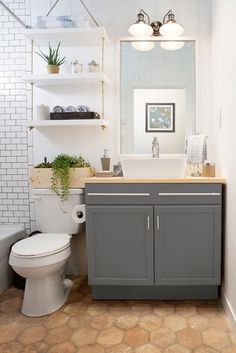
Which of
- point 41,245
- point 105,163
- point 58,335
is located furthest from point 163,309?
point 105,163

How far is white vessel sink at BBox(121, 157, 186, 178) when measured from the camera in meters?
1.97

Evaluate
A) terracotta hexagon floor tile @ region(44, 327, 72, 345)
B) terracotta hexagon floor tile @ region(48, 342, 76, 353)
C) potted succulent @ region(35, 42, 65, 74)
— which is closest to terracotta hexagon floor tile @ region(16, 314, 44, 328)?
terracotta hexagon floor tile @ region(44, 327, 72, 345)

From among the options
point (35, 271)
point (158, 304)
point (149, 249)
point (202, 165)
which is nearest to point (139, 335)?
point (158, 304)

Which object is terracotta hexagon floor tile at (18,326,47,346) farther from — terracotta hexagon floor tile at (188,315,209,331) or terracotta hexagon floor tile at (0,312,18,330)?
terracotta hexagon floor tile at (188,315,209,331)

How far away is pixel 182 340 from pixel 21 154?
195 cm

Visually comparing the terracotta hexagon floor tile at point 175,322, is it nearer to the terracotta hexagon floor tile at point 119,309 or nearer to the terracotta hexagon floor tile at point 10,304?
the terracotta hexagon floor tile at point 119,309

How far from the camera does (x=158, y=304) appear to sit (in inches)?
78.9

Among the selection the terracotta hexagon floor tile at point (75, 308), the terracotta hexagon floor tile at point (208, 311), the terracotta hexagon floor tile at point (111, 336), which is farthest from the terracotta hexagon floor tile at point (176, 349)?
the terracotta hexagon floor tile at point (75, 308)

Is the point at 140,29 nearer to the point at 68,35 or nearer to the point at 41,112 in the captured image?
the point at 68,35

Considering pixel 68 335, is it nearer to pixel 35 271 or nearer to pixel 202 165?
pixel 35 271

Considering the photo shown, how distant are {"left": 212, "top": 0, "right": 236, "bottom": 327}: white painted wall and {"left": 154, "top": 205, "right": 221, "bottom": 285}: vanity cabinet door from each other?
8 cm

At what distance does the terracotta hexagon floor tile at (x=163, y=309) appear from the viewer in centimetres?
189

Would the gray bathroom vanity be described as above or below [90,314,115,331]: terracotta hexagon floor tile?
above

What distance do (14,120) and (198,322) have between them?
219 cm
